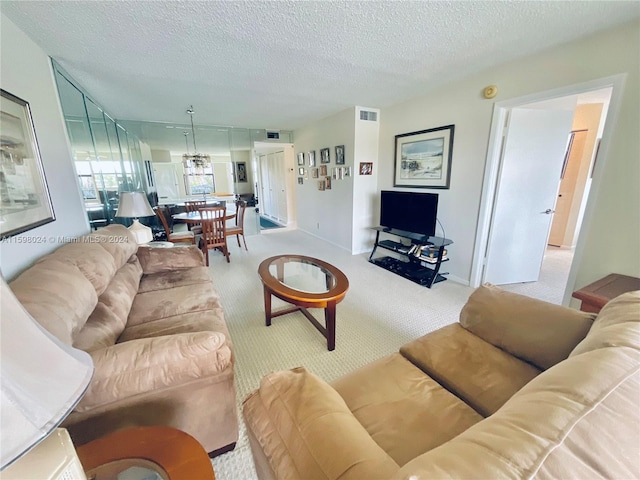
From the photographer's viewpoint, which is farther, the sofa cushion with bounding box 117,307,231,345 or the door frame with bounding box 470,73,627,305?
the door frame with bounding box 470,73,627,305

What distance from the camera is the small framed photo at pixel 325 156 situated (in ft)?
15.7

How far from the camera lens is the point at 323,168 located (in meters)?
4.98

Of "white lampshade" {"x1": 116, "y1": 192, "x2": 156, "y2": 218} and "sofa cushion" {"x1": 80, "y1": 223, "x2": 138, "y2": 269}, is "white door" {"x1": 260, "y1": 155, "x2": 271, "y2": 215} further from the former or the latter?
"sofa cushion" {"x1": 80, "y1": 223, "x2": 138, "y2": 269}

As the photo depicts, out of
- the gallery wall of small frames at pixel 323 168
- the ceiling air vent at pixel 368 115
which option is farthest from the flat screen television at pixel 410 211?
the ceiling air vent at pixel 368 115

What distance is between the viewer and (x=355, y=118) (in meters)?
4.01

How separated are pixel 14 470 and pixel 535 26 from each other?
11.0ft

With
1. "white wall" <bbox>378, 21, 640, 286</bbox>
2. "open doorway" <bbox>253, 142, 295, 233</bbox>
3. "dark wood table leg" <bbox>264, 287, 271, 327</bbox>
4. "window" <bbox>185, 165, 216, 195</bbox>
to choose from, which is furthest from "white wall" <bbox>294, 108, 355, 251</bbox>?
"dark wood table leg" <bbox>264, 287, 271, 327</bbox>

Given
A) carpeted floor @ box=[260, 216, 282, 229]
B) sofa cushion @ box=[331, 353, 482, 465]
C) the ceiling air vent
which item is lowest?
carpeted floor @ box=[260, 216, 282, 229]

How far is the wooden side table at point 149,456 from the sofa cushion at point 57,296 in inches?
17.6

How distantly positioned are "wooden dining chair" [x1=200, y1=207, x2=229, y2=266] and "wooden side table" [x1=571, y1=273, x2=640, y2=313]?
396 cm

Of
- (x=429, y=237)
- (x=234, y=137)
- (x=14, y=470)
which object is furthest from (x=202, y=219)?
(x=14, y=470)

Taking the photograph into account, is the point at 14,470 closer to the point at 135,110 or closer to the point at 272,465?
the point at 272,465

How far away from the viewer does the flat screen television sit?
10.5 ft

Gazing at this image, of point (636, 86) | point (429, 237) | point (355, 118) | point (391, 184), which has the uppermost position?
point (355, 118)
